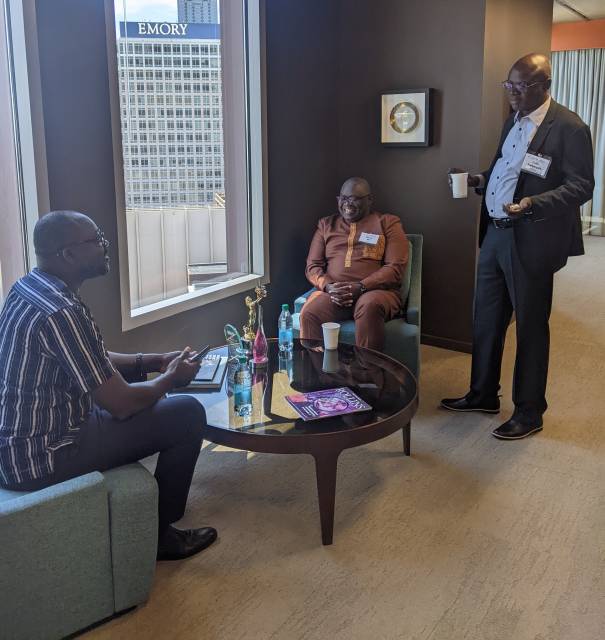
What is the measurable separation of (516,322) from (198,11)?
2.35 metres

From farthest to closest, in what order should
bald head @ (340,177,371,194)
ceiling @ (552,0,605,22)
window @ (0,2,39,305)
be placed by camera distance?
ceiling @ (552,0,605,22) < bald head @ (340,177,371,194) < window @ (0,2,39,305)

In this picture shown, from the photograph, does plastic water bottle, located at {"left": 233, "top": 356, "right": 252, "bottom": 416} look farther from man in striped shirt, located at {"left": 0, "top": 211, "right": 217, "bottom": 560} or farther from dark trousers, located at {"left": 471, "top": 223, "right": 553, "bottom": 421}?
dark trousers, located at {"left": 471, "top": 223, "right": 553, "bottom": 421}

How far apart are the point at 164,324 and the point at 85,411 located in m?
1.58

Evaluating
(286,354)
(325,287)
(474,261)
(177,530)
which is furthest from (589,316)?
(177,530)

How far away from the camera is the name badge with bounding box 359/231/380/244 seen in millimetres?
3941

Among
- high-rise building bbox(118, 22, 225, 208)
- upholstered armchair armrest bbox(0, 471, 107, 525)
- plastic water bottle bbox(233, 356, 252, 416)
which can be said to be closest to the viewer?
upholstered armchair armrest bbox(0, 471, 107, 525)

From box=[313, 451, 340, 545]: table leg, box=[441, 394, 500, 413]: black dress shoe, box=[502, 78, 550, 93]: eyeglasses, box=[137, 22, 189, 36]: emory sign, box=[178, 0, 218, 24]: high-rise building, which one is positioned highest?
box=[178, 0, 218, 24]: high-rise building

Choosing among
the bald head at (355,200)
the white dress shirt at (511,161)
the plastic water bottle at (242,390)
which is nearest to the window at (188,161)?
the bald head at (355,200)

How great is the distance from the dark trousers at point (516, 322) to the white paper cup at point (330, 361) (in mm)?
799

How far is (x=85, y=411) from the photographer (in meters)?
2.08

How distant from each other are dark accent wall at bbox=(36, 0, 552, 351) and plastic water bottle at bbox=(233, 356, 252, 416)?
104 centimetres

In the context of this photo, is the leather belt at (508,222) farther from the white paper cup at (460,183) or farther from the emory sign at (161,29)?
the emory sign at (161,29)

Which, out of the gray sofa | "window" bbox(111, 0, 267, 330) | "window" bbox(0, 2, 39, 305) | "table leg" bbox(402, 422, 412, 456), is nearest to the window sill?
A: "window" bbox(111, 0, 267, 330)

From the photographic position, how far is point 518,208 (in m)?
3.02
